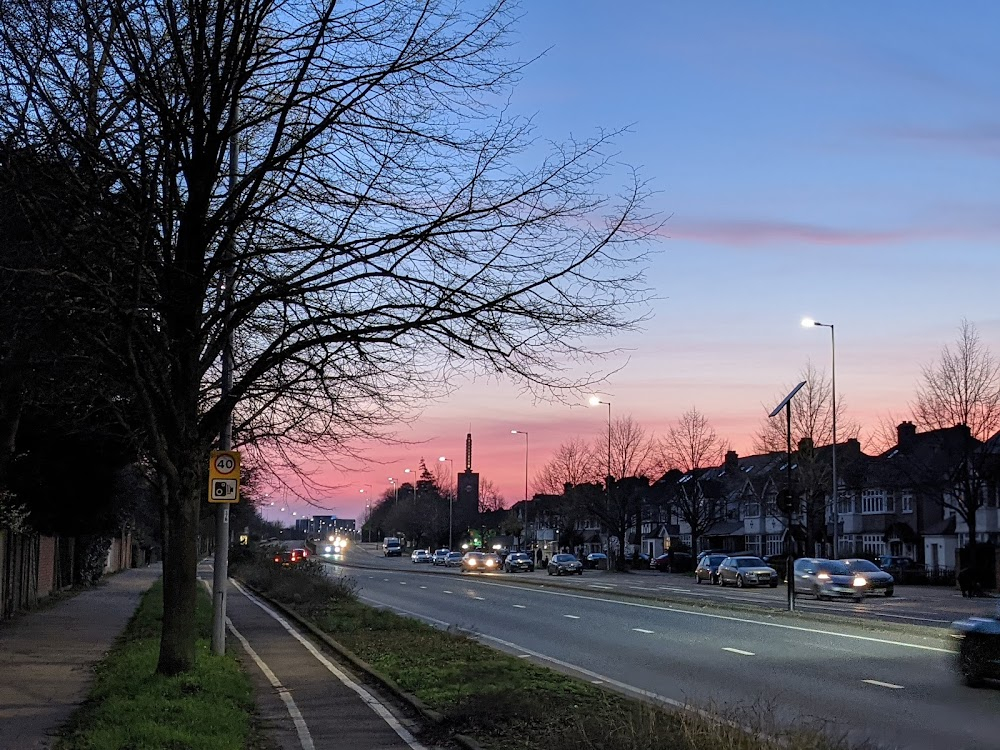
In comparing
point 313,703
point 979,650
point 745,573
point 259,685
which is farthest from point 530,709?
point 745,573

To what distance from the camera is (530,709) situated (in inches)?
424

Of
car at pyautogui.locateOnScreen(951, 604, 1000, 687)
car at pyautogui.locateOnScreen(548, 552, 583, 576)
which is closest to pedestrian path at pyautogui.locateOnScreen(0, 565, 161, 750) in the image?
car at pyautogui.locateOnScreen(951, 604, 1000, 687)

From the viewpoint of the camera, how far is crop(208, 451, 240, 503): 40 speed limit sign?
14945mm

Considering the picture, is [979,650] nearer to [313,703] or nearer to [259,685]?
[313,703]

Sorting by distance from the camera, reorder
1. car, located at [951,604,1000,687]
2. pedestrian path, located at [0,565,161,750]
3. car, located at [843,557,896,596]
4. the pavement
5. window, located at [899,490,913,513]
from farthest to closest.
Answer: window, located at [899,490,913,513]
car, located at [843,557,896,596]
car, located at [951,604,1000,687]
pedestrian path, located at [0,565,161,750]
the pavement

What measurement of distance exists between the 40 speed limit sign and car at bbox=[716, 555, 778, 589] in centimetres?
3549

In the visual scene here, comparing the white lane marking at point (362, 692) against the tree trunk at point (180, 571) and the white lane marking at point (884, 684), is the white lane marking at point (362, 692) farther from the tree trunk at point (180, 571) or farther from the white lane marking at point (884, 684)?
the white lane marking at point (884, 684)

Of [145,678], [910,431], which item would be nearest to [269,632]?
[145,678]

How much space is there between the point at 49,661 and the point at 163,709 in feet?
21.7

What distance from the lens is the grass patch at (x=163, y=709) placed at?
9297mm

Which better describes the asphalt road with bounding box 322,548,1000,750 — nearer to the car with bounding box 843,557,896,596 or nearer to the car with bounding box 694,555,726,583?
the car with bounding box 843,557,896,596

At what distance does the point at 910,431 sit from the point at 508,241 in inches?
2630

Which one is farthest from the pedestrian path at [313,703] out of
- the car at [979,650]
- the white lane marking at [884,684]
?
the car at [979,650]

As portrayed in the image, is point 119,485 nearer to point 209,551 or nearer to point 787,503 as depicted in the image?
point 787,503
